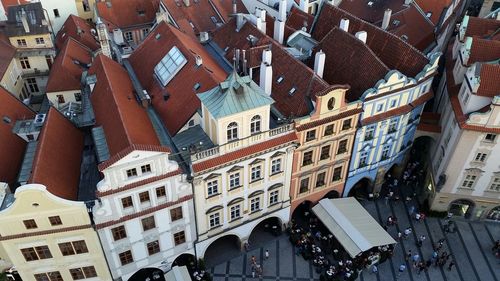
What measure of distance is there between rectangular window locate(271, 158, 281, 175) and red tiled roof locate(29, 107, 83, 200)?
17431 millimetres

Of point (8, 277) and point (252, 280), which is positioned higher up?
point (8, 277)

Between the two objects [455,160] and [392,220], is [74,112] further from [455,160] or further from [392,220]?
[455,160]

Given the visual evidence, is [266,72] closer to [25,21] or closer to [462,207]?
[462,207]

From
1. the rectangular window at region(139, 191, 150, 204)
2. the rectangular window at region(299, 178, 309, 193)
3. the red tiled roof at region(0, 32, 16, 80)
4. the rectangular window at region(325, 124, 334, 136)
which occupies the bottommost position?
the rectangular window at region(299, 178, 309, 193)

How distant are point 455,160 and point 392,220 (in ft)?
31.2

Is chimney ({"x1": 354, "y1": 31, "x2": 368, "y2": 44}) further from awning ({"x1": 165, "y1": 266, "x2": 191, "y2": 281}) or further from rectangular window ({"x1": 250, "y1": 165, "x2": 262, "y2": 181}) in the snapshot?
awning ({"x1": 165, "y1": 266, "x2": 191, "y2": 281})

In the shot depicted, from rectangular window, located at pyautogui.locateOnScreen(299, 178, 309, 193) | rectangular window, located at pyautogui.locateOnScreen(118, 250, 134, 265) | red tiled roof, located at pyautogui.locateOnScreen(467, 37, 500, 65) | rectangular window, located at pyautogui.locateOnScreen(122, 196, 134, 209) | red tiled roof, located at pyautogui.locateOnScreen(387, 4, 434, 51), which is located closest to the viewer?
rectangular window, located at pyautogui.locateOnScreen(122, 196, 134, 209)

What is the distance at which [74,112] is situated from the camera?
45281 mm

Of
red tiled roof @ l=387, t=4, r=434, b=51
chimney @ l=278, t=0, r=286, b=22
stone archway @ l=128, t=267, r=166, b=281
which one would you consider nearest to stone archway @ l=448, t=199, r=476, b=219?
red tiled roof @ l=387, t=4, r=434, b=51

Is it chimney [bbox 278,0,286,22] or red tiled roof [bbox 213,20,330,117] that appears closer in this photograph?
red tiled roof [bbox 213,20,330,117]

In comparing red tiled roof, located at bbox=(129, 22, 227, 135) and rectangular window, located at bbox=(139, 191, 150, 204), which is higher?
red tiled roof, located at bbox=(129, 22, 227, 135)

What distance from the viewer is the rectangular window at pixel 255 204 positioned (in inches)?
1678

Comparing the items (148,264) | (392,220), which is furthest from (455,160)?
(148,264)

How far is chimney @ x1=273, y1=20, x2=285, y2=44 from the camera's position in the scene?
52.2 metres
